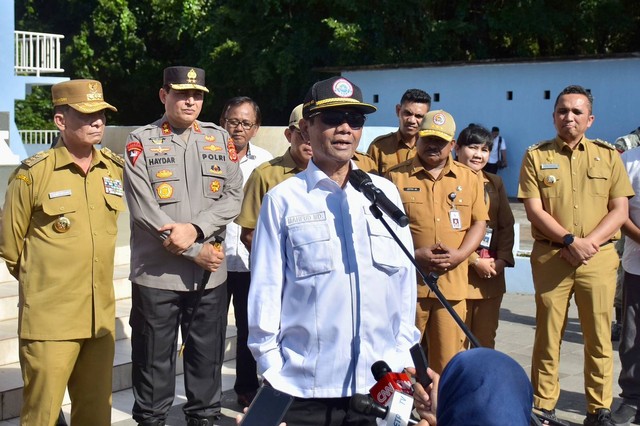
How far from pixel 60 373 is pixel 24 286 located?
50cm

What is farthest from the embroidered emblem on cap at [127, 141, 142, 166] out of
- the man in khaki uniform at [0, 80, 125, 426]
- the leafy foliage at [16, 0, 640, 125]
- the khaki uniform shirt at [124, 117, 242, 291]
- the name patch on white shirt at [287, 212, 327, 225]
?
the leafy foliage at [16, 0, 640, 125]

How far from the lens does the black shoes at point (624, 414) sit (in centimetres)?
608

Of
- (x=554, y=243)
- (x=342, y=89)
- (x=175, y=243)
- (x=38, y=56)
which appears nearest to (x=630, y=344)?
(x=554, y=243)

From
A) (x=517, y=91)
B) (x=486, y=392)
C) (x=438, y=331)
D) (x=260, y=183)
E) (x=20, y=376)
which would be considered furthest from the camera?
(x=517, y=91)

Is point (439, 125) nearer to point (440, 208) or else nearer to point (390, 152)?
point (440, 208)

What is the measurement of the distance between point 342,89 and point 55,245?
86.3 inches

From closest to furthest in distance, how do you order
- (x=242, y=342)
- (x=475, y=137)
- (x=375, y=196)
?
(x=375, y=196), (x=242, y=342), (x=475, y=137)

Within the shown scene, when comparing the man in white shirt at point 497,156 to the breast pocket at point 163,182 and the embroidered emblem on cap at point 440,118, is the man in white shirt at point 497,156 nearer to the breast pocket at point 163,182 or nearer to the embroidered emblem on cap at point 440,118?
the embroidered emblem on cap at point 440,118

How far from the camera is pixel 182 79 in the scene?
5570 mm

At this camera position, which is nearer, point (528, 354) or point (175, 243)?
point (175, 243)

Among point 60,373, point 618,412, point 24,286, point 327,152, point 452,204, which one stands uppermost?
point 327,152

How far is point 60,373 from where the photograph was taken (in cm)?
486

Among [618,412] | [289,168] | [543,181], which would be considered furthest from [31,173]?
[618,412]

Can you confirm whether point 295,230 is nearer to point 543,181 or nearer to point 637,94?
point 543,181
